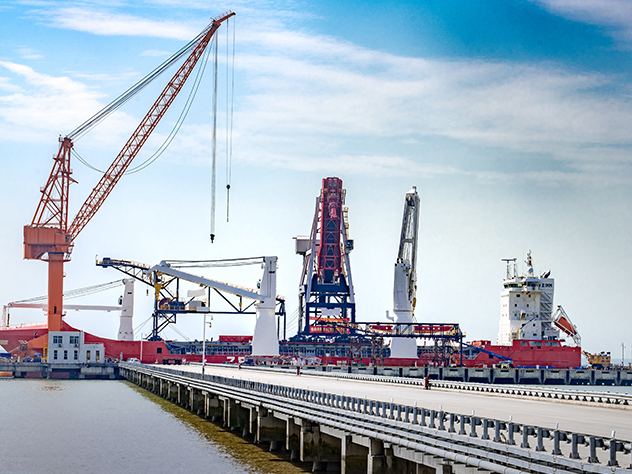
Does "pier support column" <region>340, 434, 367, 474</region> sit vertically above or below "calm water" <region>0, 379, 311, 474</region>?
above

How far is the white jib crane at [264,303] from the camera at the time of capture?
438 ft

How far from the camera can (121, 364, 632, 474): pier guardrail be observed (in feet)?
62.1

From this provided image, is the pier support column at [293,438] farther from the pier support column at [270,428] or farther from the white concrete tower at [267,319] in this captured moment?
the white concrete tower at [267,319]

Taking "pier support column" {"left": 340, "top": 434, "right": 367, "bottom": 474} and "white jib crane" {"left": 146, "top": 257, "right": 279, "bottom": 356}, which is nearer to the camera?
"pier support column" {"left": 340, "top": 434, "right": 367, "bottom": 474}

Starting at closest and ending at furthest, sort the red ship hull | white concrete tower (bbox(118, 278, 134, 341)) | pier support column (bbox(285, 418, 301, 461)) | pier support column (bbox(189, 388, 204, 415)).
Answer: pier support column (bbox(285, 418, 301, 461))
pier support column (bbox(189, 388, 204, 415))
the red ship hull
white concrete tower (bbox(118, 278, 134, 341))

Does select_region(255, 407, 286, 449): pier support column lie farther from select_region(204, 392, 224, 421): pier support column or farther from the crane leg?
the crane leg

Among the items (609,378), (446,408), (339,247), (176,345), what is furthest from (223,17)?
(446,408)

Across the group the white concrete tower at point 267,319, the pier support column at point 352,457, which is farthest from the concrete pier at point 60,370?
the pier support column at point 352,457

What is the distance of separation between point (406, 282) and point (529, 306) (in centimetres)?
2295

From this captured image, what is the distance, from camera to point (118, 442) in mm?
48594

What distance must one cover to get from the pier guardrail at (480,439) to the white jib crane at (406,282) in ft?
365

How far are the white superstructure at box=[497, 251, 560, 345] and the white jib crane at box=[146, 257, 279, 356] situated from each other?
43863 millimetres

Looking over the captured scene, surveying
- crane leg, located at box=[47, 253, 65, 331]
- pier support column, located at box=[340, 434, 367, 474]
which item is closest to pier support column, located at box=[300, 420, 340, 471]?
pier support column, located at box=[340, 434, 367, 474]

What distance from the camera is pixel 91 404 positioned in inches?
3002
